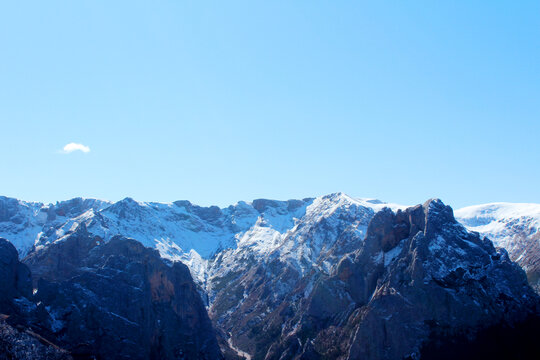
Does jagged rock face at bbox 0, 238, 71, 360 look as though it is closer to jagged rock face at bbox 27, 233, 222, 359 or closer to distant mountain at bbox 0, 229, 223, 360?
distant mountain at bbox 0, 229, 223, 360

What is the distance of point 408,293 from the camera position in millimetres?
155500

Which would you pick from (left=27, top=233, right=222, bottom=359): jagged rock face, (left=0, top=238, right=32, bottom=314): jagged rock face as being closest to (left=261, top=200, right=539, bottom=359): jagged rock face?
(left=27, top=233, right=222, bottom=359): jagged rock face

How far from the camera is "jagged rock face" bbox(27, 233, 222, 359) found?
138m

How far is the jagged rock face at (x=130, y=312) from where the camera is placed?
13850 cm

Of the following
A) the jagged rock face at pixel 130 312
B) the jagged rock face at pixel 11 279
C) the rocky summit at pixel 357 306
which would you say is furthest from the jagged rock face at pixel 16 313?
the jagged rock face at pixel 130 312

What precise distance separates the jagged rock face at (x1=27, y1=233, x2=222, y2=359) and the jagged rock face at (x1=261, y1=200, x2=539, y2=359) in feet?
127

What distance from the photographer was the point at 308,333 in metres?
180

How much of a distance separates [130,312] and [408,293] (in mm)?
87717

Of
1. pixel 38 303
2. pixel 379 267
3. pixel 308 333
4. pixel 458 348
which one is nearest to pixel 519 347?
pixel 458 348

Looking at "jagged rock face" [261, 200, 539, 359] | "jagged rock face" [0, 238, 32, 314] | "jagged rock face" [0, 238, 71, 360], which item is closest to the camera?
"jagged rock face" [0, 238, 71, 360]

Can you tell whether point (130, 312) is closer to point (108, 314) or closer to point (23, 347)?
point (108, 314)

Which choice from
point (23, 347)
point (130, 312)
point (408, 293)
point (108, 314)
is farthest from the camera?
point (408, 293)

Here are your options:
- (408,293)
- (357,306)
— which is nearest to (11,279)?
(357,306)

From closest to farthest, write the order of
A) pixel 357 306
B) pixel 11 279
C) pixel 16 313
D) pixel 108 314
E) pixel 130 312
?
1. pixel 16 313
2. pixel 11 279
3. pixel 108 314
4. pixel 130 312
5. pixel 357 306
